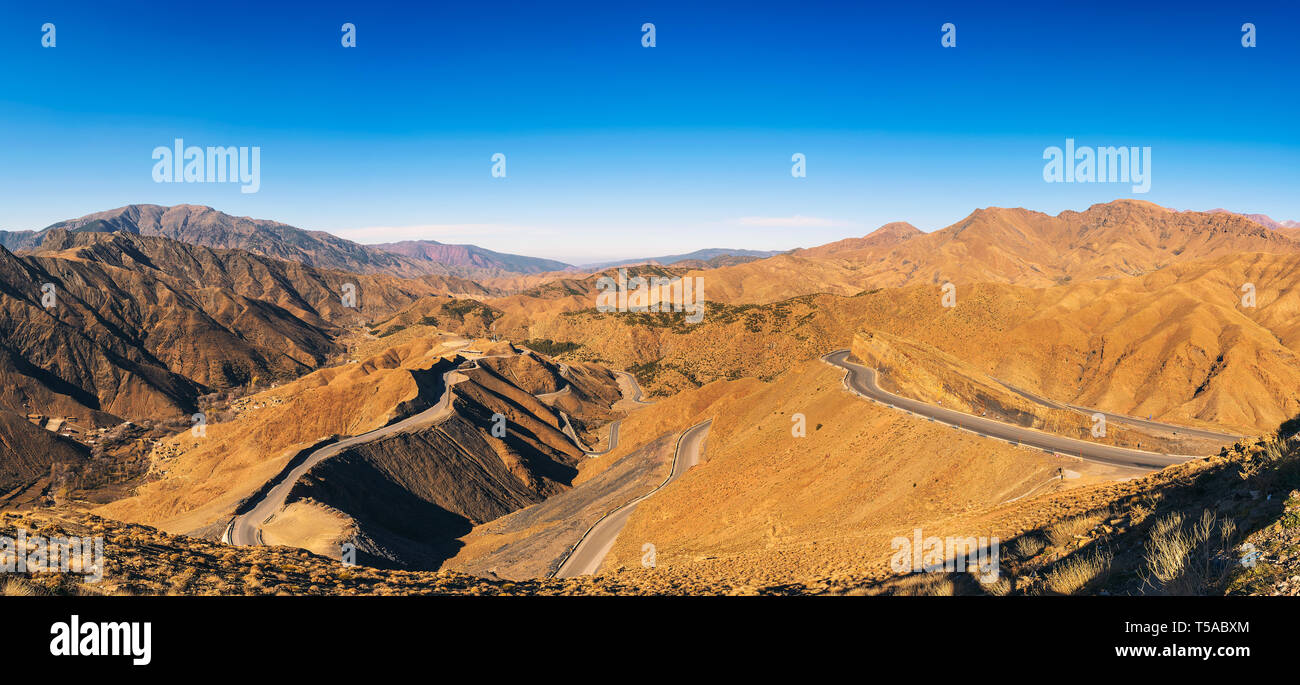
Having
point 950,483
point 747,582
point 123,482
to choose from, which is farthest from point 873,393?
point 123,482

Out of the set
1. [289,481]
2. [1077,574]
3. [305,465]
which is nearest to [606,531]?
[289,481]

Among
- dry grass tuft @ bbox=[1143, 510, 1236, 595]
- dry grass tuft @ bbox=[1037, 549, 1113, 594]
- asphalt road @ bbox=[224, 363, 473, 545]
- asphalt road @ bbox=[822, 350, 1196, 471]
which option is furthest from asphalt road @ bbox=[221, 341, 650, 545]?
dry grass tuft @ bbox=[1143, 510, 1236, 595]

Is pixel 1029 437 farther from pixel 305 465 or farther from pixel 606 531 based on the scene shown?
pixel 305 465

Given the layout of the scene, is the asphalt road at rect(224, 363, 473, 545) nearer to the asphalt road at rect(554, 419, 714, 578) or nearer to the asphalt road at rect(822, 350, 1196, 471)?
the asphalt road at rect(554, 419, 714, 578)

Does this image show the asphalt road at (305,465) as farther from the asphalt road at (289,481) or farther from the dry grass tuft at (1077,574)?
the dry grass tuft at (1077,574)

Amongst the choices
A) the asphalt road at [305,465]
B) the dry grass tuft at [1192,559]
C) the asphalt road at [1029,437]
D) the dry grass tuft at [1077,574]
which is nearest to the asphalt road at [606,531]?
the asphalt road at [1029,437]
